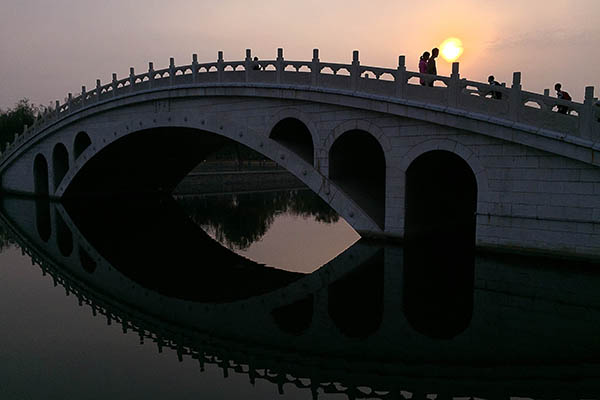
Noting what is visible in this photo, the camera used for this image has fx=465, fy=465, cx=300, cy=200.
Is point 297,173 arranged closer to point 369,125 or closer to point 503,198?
point 369,125

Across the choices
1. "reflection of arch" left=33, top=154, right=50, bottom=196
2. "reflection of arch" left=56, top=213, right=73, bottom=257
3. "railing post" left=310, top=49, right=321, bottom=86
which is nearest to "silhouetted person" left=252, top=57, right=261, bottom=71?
"railing post" left=310, top=49, right=321, bottom=86

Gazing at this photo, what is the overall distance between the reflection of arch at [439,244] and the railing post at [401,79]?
2.05 meters

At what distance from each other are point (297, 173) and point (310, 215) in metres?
8.44

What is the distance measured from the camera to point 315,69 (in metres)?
16.4

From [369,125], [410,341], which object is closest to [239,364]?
[410,341]

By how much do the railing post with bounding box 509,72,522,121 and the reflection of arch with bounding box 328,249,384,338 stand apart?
521 cm

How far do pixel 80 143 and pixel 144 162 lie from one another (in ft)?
13.0

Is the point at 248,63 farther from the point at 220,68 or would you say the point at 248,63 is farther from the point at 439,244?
the point at 439,244

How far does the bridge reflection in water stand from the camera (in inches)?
249

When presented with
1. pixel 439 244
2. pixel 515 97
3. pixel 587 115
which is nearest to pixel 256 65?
pixel 439 244

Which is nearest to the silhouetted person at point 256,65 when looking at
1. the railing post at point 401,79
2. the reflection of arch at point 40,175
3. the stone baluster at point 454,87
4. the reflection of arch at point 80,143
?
the railing post at point 401,79

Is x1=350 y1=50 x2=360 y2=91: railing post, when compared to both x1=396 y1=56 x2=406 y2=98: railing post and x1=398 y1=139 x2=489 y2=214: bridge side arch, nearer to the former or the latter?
x1=396 y1=56 x2=406 y2=98: railing post

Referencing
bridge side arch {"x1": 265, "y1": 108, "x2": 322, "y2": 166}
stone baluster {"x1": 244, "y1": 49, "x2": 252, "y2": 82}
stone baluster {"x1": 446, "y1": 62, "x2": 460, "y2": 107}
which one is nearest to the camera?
stone baluster {"x1": 446, "y1": 62, "x2": 460, "y2": 107}

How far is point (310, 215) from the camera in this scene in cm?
2523
